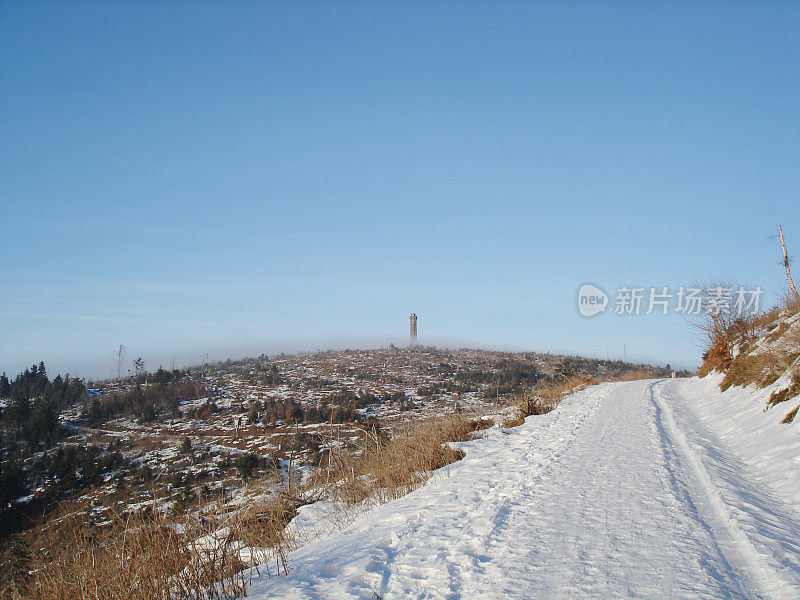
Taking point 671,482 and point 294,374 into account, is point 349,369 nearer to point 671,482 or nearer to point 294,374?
point 294,374

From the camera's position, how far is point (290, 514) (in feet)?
22.2

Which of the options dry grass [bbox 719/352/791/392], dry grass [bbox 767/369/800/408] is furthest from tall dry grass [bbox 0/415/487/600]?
dry grass [bbox 719/352/791/392]

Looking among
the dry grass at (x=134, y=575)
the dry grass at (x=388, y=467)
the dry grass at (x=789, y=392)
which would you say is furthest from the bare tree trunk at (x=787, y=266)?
the dry grass at (x=134, y=575)

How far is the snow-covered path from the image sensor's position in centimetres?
333

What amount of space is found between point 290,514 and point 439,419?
5442 millimetres

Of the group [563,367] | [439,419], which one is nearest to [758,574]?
[439,419]

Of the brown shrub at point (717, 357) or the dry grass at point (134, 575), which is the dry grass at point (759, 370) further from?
the dry grass at point (134, 575)

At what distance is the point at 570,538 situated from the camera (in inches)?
167

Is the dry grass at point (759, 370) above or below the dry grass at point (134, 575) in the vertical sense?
above

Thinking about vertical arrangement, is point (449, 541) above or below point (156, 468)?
above

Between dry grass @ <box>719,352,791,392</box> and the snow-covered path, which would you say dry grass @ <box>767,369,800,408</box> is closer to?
dry grass @ <box>719,352,791,392</box>

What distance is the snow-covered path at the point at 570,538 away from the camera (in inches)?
131

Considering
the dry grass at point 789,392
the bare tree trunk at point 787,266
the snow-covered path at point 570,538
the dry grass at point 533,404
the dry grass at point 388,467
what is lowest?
the dry grass at point 533,404

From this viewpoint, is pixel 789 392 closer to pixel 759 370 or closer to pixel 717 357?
pixel 759 370
